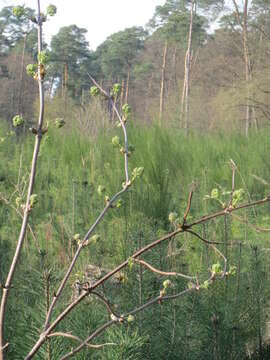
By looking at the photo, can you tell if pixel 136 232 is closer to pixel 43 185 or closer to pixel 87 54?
pixel 43 185

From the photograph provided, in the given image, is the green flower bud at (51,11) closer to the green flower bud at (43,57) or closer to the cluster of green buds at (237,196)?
the green flower bud at (43,57)

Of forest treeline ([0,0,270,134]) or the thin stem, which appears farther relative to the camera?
forest treeline ([0,0,270,134])

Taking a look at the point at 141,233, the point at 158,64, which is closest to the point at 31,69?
the point at 141,233

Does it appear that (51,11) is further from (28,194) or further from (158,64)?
(158,64)

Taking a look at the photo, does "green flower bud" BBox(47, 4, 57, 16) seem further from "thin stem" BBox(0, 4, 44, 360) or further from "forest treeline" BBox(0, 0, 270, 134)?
"forest treeline" BBox(0, 0, 270, 134)

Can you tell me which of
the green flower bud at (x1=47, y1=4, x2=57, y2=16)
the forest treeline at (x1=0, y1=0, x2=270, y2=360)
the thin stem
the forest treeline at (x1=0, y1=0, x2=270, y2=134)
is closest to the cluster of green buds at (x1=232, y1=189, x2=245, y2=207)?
the forest treeline at (x1=0, y1=0, x2=270, y2=360)

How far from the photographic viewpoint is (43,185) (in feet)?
22.2

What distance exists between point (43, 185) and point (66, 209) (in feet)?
4.85

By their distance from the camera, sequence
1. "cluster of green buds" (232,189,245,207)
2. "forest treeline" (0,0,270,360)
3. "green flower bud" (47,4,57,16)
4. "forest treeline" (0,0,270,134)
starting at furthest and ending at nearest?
"forest treeline" (0,0,270,134), "forest treeline" (0,0,270,360), "green flower bud" (47,4,57,16), "cluster of green buds" (232,189,245,207)

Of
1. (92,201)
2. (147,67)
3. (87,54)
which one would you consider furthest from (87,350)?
(87,54)

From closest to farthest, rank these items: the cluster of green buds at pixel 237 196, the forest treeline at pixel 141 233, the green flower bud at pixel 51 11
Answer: the cluster of green buds at pixel 237 196 → the green flower bud at pixel 51 11 → the forest treeline at pixel 141 233

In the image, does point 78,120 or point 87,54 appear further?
point 87,54

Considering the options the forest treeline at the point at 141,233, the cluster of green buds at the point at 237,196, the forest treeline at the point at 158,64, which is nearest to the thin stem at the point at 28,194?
the forest treeline at the point at 141,233

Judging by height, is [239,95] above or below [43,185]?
above
